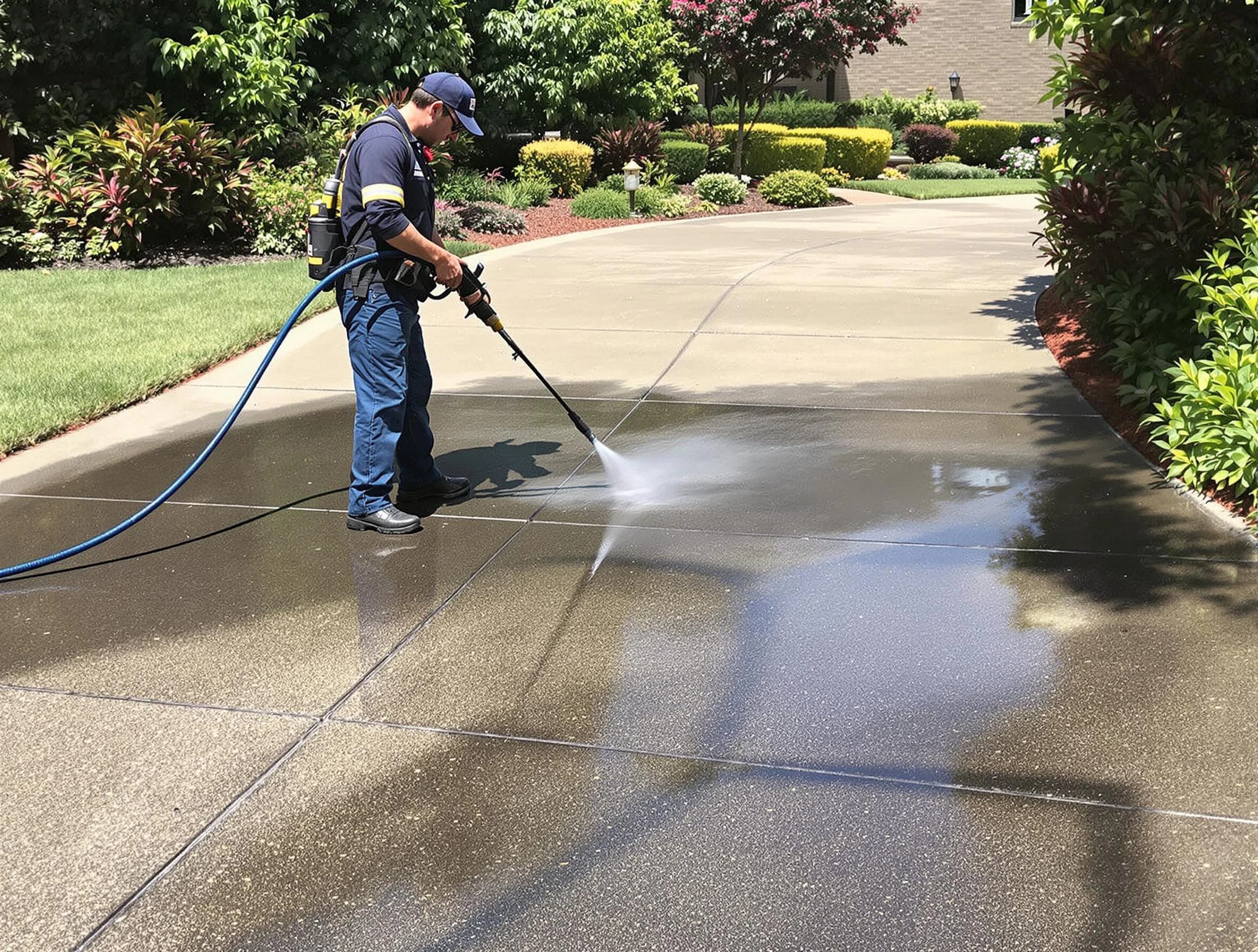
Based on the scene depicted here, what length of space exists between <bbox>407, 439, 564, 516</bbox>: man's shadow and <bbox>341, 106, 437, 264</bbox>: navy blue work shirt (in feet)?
4.40

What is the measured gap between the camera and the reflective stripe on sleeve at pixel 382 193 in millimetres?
5055

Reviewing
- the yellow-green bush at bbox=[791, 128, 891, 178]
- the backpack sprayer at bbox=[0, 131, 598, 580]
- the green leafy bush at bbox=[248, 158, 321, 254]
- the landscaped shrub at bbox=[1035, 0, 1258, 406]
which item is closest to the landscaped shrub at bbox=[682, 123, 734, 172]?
the yellow-green bush at bbox=[791, 128, 891, 178]

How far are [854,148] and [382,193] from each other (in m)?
24.6

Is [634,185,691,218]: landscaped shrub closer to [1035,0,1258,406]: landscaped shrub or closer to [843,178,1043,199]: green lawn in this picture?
[843,178,1043,199]: green lawn

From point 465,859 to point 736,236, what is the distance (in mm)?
13819

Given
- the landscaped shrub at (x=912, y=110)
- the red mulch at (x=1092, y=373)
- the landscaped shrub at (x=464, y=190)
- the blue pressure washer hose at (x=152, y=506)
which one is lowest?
the red mulch at (x=1092, y=373)

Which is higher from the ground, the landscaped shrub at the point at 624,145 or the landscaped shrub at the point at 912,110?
the landscaped shrub at the point at 912,110

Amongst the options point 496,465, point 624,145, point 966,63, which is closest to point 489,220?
point 624,145

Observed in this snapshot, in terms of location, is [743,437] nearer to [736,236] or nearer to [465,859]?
[465,859]

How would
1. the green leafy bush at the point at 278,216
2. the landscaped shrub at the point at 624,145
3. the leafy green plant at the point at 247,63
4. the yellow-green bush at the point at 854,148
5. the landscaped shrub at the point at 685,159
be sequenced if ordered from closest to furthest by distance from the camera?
the green leafy bush at the point at 278,216
the leafy green plant at the point at 247,63
the landscaped shrub at the point at 624,145
the landscaped shrub at the point at 685,159
the yellow-green bush at the point at 854,148

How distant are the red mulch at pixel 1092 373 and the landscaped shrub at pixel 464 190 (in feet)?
30.6

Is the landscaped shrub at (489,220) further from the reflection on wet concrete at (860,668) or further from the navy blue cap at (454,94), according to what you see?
the reflection on wet concrete at (860,668)

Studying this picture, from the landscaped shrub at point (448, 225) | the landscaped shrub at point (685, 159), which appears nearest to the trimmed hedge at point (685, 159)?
the landscaped shrub at point (685, 159)

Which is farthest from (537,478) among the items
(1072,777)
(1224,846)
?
(1224,846)
